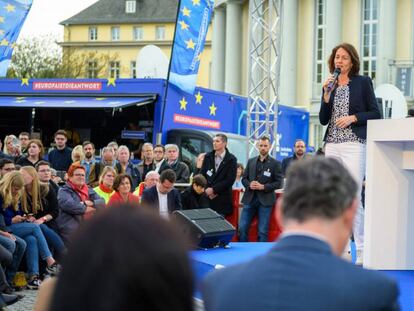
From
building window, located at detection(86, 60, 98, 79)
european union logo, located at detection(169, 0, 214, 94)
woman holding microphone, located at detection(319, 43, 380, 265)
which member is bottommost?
woman holding microphone, located at detection(319, 43, 380, 265)

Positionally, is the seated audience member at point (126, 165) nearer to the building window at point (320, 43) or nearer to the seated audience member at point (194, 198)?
the seated audience member at point (194, 198)

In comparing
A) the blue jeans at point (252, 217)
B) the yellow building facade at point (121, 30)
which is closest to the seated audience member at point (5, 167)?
the blue jeans at point (252, 217)

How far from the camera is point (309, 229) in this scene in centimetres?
246

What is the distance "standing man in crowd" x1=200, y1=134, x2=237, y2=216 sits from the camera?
12141 millimetres

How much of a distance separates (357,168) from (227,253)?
1.46m

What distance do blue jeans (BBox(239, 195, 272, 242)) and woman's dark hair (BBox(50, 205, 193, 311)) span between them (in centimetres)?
1026

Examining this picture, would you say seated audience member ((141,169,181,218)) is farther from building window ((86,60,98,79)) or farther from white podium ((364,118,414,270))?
building window ((86,60,98,79))

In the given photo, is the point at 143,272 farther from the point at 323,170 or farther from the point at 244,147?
the point at 244,147

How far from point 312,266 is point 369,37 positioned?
47871mm

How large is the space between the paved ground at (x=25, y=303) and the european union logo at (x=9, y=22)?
7.76m

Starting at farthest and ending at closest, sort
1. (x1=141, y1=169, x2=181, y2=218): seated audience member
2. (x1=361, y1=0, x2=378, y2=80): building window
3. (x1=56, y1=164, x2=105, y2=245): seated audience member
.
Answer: (x1=361, y1=0, x2=378, y2=80): building window → (x1=56, y1=164, x2=105, y2=245): seated audience member → (x1=141, y1=169, x2=181, y2=218): seated audience member

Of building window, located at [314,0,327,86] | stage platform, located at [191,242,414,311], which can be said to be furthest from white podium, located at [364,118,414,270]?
building window, located at [314,0,327,86]

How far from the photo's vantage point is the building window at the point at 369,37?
48406mm

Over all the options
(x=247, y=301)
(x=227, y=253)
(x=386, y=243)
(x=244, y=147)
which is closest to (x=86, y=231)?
(x=247, y=301)
